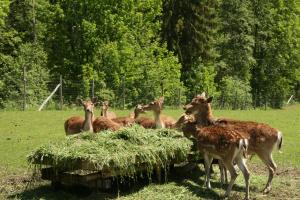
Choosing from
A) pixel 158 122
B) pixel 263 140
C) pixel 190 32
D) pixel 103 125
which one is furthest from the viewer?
pixel 190 32

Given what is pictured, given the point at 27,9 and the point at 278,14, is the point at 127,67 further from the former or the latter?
the point at 278,14

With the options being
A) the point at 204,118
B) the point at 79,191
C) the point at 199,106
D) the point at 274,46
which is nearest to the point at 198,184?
the point at 204,118

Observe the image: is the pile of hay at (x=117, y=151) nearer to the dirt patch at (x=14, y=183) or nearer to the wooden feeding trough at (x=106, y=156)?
the wooden feeding trough at (x=106, y=156)

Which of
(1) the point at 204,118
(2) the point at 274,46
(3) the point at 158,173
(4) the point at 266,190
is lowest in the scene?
(4) the point at 266,190

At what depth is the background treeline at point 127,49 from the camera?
1288 inches

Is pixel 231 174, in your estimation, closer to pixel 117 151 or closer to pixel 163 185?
pixel 163 185

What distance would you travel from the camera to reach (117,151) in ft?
32.1

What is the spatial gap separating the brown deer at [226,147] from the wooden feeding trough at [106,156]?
50 centimetres

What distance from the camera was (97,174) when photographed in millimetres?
9656

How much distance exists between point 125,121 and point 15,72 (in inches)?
733

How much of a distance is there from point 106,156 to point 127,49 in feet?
94.5

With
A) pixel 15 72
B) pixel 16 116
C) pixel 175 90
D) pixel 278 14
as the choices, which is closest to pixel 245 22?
pixel 278 14

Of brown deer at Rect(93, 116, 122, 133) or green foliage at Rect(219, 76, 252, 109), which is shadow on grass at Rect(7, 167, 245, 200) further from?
green foliage at Rect(219, 76, 252, 109)

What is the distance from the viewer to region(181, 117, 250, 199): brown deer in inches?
394
